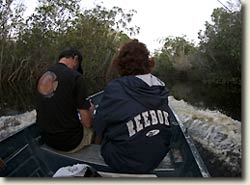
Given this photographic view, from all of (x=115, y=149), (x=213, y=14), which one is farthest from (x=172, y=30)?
(x=115, y=149)

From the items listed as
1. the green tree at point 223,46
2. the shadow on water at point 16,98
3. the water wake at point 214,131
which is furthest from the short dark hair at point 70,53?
the green tree at point 223,46

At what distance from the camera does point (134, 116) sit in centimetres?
149

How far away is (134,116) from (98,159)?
1.03ft

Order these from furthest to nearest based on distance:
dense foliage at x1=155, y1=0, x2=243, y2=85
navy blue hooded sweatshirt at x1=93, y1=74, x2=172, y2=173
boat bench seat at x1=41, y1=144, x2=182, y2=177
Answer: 1. dense foliage at x1=155, y1=0, x2=243, y2=85
2. boat bench seat at x1=41, y1=144, x2=182, y2=177
3. navy blue hooded sweatshirt at x1=93, y1=74, x2=172, y2=173

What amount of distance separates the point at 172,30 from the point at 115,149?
639mm

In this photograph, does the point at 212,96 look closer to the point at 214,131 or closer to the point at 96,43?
the point at 214,131

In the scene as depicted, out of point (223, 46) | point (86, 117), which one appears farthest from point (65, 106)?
point (223, 46)

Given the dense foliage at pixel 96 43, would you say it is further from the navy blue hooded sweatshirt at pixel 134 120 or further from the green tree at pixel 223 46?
the navy blue hooded sweatshirt at pixel 134 120

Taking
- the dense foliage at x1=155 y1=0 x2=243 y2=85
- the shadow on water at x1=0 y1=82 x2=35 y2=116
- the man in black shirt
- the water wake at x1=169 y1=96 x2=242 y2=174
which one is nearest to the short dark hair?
the man in black shirt

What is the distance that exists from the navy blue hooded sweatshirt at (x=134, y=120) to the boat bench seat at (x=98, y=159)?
8 cm

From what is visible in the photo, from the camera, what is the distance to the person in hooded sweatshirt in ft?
4.88

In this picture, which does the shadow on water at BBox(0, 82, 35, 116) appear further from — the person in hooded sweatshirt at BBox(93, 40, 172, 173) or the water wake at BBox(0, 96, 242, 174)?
the person in hooded sweatshirt at BBox(93, 40, 172, 173)

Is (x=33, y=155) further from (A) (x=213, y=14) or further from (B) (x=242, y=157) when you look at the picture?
(A) (x=213, y=14)

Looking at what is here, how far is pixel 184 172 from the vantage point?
1681mm
